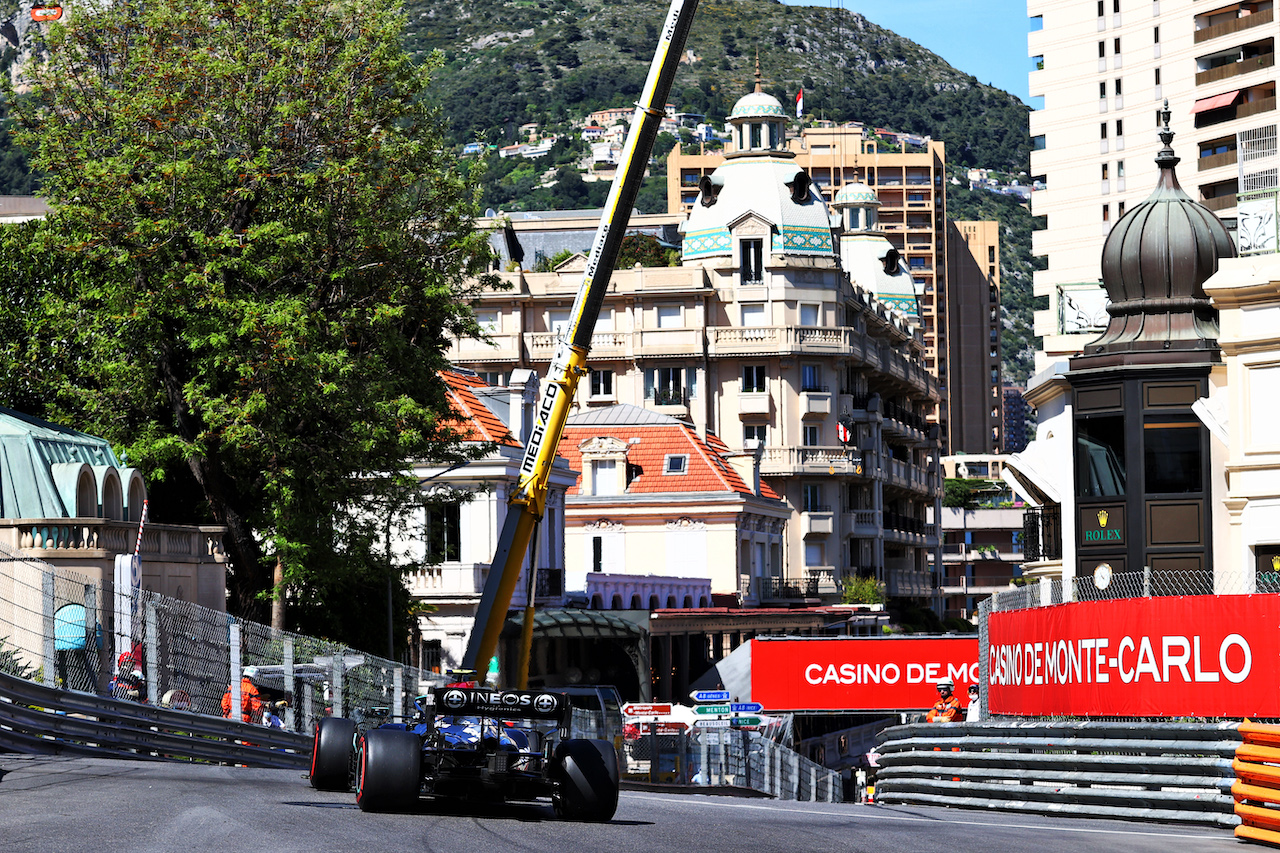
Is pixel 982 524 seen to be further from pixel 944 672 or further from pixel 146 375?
pixel 146 375

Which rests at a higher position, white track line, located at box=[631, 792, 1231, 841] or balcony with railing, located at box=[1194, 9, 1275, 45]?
balcony with railing, located at box=[1194, 9, 1275, 45]

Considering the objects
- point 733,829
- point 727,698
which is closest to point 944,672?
point 727,698

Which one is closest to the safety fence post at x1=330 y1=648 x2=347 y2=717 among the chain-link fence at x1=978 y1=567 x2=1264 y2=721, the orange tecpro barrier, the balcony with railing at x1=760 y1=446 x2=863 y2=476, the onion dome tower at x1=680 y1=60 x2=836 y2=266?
the chain-link fence at x1=978 y1=567 x2=1264 y2=721

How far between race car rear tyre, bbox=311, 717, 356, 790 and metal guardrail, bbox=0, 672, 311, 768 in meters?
4.80

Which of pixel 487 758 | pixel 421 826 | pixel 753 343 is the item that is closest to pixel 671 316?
pixel 753 343

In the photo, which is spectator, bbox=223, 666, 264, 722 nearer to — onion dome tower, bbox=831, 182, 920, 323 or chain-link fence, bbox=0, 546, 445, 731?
chain-link fence, bbox=0, 546, 445, 731

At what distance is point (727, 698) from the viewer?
44.8m

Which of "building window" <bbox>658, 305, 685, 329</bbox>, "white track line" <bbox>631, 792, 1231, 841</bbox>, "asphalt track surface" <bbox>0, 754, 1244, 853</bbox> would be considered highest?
"building window" <bbox>658, 305, 685, 329</bbox>

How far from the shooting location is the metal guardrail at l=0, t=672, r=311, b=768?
22.4 meters

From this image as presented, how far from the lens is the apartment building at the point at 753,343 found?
290 ft

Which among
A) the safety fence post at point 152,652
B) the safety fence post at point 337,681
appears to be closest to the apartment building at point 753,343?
the safety fence post at point 337,681

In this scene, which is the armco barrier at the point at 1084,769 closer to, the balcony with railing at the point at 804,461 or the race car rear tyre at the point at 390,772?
the race car rear tyre at the point at 390,772

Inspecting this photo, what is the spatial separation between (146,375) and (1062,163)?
159 feet

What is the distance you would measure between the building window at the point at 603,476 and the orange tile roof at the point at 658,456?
59cm
